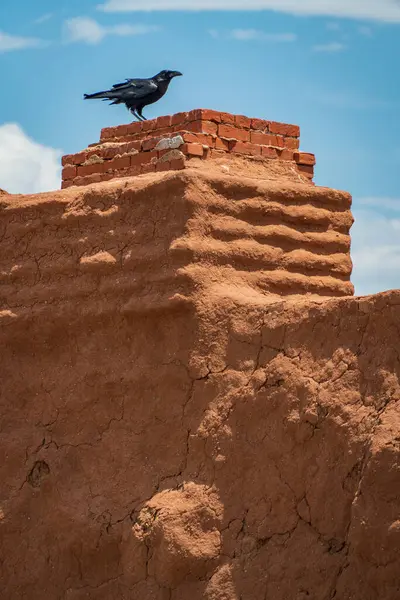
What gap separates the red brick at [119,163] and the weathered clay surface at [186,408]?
0.41 m

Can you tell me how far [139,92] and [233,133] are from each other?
A: 3.63ft

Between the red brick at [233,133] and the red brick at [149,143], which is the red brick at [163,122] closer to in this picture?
the red brick at [149,143]

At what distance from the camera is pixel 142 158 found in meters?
7.55

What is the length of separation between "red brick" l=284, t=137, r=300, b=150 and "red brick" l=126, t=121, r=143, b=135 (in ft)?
3.06

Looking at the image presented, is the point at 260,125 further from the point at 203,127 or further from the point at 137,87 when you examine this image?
the point at 137,87

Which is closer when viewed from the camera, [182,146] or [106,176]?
[182,146]

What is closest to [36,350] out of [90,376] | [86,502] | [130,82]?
[90,376]

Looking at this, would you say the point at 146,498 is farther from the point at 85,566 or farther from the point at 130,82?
the point at 130,82

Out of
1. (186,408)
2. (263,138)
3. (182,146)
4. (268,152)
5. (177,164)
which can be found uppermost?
(263,138)

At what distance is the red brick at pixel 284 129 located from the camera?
25.5 ft

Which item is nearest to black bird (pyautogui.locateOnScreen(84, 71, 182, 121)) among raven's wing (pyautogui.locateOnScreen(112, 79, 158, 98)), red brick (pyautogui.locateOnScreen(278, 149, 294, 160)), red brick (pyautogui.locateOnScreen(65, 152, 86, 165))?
raven's wing (pyautogui.locateOnScreen(112, 79, 158, 98))

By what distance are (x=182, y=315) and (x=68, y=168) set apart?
1.80 metres

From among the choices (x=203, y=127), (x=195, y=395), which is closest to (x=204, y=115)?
(x=203, y=127)

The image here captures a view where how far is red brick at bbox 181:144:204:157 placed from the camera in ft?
23.7
